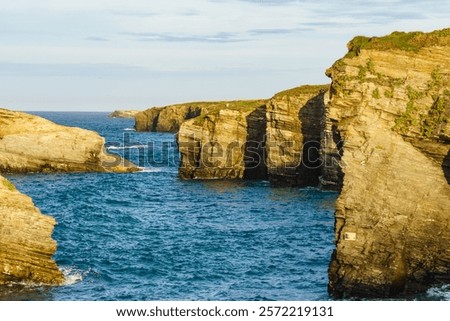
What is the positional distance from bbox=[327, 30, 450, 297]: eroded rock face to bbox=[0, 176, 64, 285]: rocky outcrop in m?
13.2

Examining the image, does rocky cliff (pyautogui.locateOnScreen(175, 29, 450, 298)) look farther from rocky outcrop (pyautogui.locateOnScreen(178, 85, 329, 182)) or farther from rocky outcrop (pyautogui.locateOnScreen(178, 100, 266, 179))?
rocky outcrop (pyautogui.locateOnScreen(178, 100, 266, 179))

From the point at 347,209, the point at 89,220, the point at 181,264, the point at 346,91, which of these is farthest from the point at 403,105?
the point at 89,220

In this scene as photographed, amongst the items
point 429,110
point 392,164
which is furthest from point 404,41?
point 392,164

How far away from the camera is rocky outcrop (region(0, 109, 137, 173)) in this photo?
275ft

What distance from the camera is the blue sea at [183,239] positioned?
37.1m

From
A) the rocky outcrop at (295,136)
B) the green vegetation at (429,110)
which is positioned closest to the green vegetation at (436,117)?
the green vegetation at (429,110)

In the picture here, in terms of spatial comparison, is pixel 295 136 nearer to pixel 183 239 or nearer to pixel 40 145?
pixel 40 145

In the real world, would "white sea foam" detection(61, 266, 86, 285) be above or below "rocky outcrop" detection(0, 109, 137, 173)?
below

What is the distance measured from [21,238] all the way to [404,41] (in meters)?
19.6

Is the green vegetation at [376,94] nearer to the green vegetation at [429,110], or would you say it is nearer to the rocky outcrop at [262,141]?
the green vegetation at [429,110]

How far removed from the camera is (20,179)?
79.5 m

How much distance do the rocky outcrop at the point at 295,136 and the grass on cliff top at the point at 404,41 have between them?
39533 mm

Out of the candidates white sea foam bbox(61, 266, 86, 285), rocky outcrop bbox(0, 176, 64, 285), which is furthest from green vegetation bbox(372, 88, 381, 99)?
white sea foam bbox(61, 266, 86, 285)

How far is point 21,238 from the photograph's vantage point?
116ft
